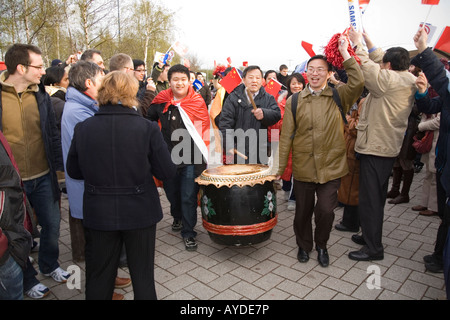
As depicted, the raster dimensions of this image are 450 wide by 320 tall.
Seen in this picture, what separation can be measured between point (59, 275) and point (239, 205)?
1.92 m

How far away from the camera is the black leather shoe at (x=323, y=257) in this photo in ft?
12.2

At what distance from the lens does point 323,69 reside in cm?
357

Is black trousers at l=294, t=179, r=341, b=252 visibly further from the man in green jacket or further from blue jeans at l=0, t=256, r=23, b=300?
blue jeans at l=0, t=256, r=23, b=300

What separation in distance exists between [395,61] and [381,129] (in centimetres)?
71

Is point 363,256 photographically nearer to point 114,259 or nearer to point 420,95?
point 420,95

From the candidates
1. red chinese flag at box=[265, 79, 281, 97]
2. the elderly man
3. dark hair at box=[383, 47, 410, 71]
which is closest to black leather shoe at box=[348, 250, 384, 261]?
the elderly man

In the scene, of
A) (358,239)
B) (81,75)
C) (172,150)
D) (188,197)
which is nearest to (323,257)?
(358,239)

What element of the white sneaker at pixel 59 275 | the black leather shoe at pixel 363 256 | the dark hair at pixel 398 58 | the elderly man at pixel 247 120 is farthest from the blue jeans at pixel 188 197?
the dark hair at pixel 398 58

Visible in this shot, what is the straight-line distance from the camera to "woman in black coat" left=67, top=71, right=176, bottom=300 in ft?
7.73

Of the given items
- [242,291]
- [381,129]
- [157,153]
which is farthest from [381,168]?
[157,153]

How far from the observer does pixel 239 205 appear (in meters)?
3.61

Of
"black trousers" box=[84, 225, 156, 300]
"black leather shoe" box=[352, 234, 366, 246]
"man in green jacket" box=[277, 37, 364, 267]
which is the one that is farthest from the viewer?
"black leather shoe" box=[352, 234, 366, 246]

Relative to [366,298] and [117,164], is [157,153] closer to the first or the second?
[117,164]

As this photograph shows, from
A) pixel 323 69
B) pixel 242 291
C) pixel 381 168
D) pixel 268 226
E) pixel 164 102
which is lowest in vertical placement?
pixel 242 291
